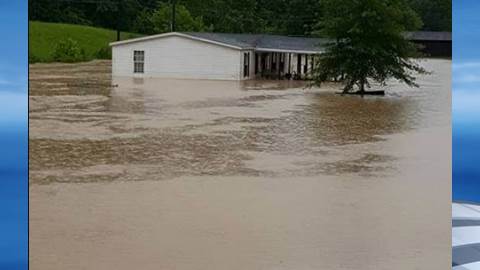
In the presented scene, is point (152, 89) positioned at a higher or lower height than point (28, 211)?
higher

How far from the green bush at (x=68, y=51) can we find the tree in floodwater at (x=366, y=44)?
147cm

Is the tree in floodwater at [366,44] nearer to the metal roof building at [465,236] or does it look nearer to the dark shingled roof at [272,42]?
the dark shingled roof at [272,42]

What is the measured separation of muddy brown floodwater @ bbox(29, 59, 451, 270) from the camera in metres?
5.29

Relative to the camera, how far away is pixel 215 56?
217 inches

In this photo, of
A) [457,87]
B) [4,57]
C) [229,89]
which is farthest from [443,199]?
[4,57]

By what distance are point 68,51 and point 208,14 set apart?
91cm

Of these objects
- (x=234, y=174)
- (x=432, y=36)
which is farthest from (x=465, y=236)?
(x=234, y=174)

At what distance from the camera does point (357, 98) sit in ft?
18.0

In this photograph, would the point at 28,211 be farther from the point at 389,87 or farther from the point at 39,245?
the point at 389,87

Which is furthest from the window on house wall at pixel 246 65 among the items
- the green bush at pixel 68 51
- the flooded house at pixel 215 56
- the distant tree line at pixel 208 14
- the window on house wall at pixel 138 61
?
the green bush at pixel 68 51

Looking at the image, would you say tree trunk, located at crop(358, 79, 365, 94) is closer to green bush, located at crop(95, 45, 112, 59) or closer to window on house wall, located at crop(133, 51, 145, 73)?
window on house wall, located at crop(133, 51, 145, 73)

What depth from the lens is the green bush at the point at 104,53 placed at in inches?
211

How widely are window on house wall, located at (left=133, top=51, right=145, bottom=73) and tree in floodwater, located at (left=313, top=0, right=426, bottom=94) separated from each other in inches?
42.6

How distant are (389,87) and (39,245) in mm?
2372
